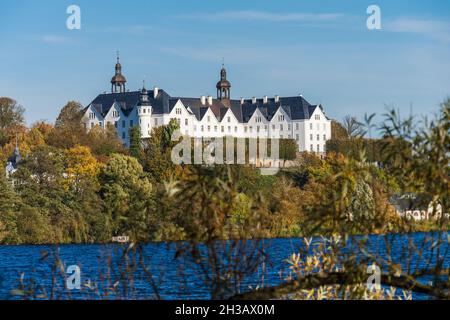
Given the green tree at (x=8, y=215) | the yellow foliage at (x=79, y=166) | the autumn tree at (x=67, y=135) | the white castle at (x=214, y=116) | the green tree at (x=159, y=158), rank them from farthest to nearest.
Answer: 1. the white castle at (x=214, y=116)
2. the autumn tree at (x=67, y=135)
3. the green tree at (x=159, y=158)
4. the yellow foliage at (x=79, y=166)
5. the green tree at (x=8, y=215)

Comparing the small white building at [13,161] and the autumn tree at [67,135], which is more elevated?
the autumn tree at [67,135]

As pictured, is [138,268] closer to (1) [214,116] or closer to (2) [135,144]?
(2) [135,144]

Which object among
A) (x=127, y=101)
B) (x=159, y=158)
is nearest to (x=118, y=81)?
(x=127, y=101)

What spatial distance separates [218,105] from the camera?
11025cm

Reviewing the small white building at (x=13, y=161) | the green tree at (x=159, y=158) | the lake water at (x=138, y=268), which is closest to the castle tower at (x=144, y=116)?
the green tree at (x=159, y=158)

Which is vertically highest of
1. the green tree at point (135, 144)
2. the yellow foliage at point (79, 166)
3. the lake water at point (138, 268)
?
the green tree at point (135, 144)

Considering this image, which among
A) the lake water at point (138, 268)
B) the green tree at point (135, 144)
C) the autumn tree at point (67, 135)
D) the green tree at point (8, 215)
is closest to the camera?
the lake water at point (138, 268)

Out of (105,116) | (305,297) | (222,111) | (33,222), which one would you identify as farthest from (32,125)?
(305,297)

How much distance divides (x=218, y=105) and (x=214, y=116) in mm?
3723

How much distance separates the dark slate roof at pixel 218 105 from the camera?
105562 millimetres

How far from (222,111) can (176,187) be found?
98078 millimetres

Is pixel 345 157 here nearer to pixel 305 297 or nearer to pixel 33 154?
pixel 305 297

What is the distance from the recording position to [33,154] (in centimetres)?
5481

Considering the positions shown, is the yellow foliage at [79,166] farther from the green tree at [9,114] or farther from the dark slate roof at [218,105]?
the dark slate roof at [218,105]
